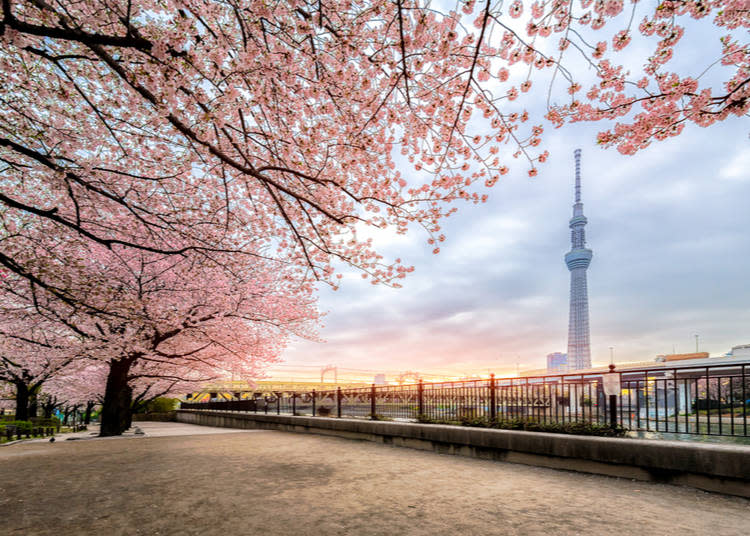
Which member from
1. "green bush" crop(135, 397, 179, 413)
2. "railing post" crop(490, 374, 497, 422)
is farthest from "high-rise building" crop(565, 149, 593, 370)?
"railing post" crop(490, 374, 497, 422)

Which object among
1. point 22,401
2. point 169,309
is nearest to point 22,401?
point 22,401

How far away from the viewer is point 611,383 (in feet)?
24.3

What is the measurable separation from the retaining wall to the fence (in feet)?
2.80

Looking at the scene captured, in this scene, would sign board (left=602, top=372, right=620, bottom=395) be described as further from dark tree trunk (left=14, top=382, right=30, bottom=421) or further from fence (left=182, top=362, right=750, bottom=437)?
dark tree trunk (left=14, top=382, right=30, bottom=421)

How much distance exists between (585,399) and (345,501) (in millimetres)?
6032

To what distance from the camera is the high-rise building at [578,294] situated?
371 ft

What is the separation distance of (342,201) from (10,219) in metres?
9.03

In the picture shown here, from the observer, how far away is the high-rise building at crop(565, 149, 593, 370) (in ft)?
371

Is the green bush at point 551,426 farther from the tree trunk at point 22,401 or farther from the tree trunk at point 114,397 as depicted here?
the tree trunk at point 22,401

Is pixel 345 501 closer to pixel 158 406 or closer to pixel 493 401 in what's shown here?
pixel 493 401

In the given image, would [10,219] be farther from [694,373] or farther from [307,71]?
[694,373]

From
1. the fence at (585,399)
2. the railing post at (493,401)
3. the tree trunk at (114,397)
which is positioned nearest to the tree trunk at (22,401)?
the tree trunk at (114,397)

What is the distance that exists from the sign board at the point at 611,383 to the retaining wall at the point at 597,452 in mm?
1098

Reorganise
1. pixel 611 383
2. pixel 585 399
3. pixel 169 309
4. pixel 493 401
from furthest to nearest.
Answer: pixel 169 309 < pixel 493 401 < pixel 585 399 < pixel 611 383
